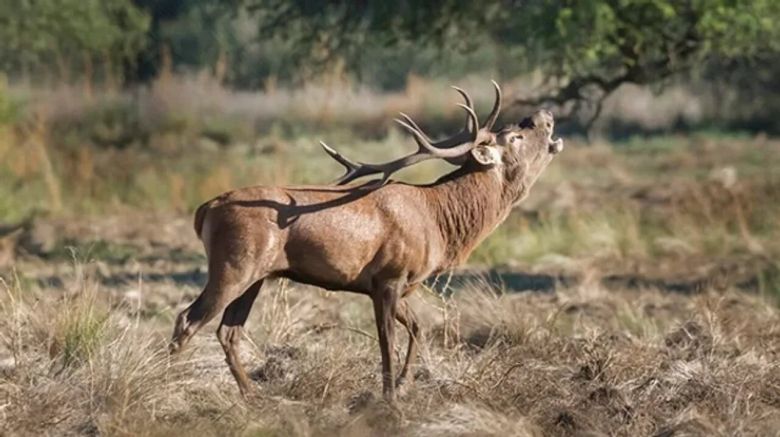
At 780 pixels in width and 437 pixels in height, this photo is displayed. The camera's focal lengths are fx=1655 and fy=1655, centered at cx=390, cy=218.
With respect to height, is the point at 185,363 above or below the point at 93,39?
above

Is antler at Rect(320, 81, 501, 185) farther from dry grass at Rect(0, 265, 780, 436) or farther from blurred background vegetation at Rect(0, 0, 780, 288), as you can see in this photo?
blurred background vegetation at Rect(0, 0, 780, 288)

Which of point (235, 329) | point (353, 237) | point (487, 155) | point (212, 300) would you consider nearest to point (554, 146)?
point (487, 155)

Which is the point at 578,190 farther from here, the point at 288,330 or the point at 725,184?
the point at 288,330

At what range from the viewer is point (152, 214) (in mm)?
20062

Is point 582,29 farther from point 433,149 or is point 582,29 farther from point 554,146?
point 433,149

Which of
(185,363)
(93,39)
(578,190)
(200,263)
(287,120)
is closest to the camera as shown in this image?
(185,363)

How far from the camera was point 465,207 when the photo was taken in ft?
33.9

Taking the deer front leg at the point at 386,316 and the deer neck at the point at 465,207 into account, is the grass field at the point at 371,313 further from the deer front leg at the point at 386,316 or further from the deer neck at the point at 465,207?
the deer neck at the point at 465,207

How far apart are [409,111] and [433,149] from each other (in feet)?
78.7

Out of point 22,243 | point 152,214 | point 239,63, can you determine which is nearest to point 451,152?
point 22,243

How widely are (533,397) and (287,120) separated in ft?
66.4

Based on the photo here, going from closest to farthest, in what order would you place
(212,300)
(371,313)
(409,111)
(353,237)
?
(212,300) < (353,237) < (371,313) < (409,111)

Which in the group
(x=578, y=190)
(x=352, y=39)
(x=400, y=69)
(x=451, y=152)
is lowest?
(x=400, y=69)

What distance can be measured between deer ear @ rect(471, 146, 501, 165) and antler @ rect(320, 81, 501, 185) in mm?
68
